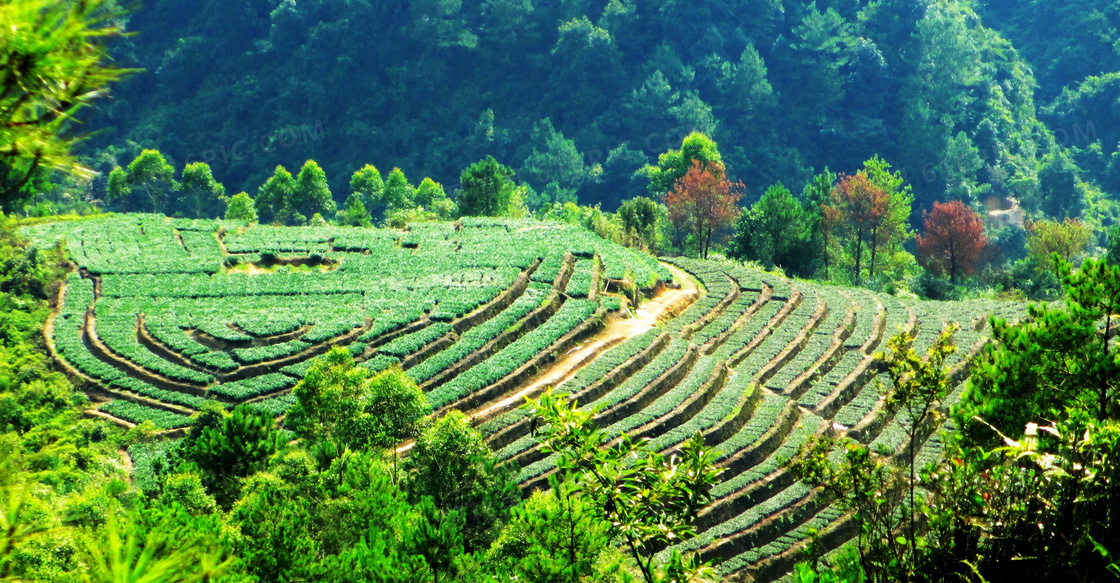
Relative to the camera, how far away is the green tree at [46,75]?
504 centimetres

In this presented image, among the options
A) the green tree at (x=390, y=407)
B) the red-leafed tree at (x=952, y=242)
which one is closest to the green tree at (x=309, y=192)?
the red-leafed tree at (x=952, y=242)

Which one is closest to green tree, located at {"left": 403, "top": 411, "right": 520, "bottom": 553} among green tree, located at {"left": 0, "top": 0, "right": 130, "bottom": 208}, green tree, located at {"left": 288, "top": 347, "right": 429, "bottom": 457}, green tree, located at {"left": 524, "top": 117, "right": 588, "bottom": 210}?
green tree, located at {"left": 288, "top": 347, "right": 429, "bottom": 457}

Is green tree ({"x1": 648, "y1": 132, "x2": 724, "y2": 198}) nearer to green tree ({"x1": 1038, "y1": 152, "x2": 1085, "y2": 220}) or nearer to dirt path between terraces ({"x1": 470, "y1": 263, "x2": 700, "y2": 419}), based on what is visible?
dirt path between terraces ({"x1": 470, "y1": 263, "x2": 700, "y2": 419})

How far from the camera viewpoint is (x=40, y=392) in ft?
96.3

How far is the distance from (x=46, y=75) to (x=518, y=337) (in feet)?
90.9

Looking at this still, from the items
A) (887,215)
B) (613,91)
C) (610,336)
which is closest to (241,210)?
(610,336)

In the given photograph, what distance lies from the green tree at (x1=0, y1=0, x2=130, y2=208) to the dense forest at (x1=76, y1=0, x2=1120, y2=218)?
255ft

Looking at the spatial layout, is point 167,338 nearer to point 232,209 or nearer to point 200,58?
point 232,209

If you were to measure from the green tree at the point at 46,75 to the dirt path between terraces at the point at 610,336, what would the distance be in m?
19.4

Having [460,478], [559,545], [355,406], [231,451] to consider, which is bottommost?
[231,451]

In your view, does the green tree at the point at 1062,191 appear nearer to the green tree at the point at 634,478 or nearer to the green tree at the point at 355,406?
the green tree at the point at 355,406

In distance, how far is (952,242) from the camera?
5509cm

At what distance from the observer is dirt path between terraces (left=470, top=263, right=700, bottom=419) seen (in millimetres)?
28703

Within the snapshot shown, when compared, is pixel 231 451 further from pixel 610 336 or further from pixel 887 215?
pixel 887 215
